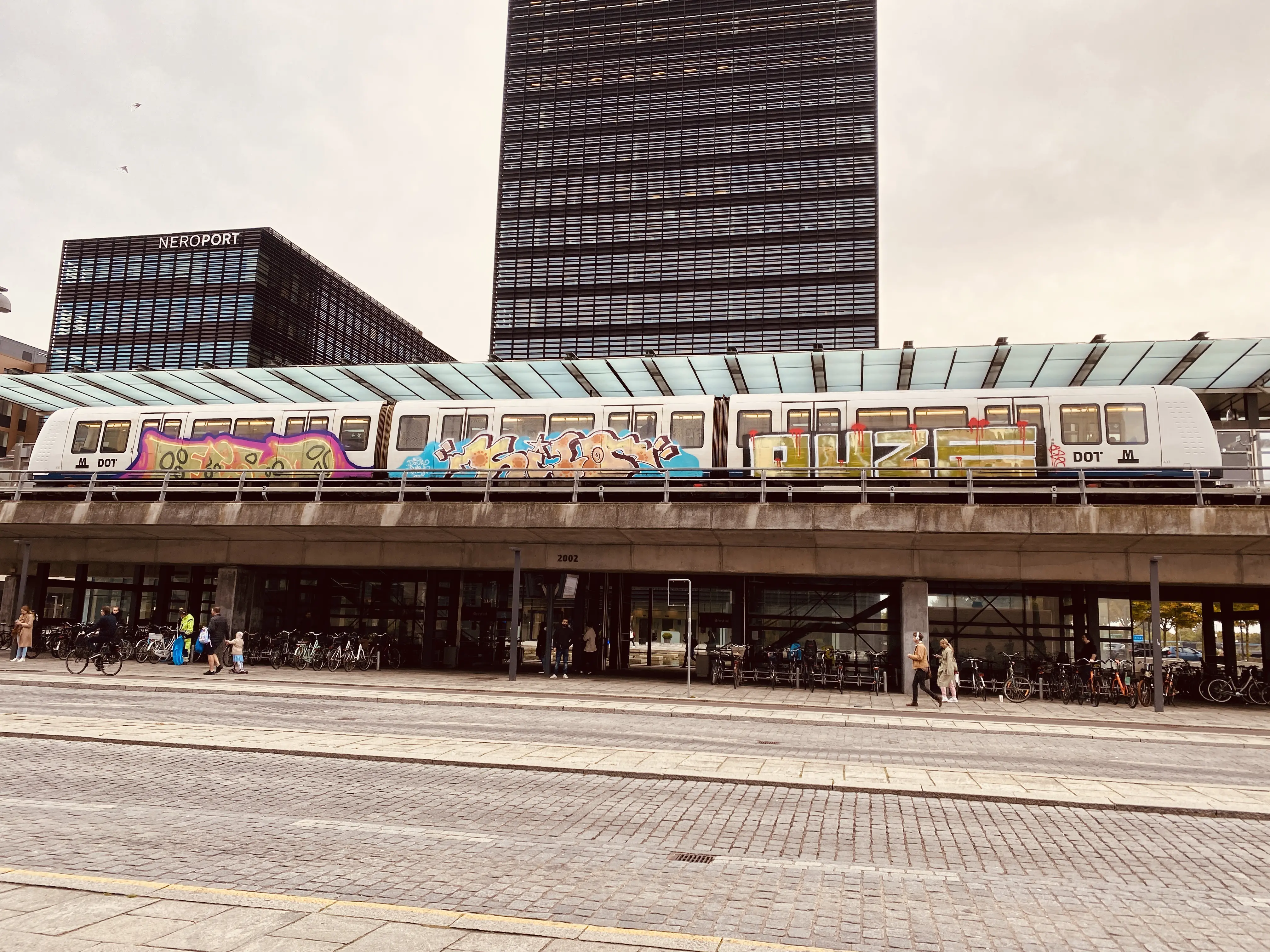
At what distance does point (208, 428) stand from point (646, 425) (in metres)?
15.2

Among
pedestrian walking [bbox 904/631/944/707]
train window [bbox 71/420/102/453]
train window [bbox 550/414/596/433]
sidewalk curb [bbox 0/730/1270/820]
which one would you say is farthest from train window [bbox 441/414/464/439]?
sidewalk curb [bbox 0/730/1270/820]

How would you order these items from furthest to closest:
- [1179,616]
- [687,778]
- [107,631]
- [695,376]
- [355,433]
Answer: [1179,616] → [695,376] → [355,433] → [107,631] → [687,778]

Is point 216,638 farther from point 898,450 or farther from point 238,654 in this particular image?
point 898,450

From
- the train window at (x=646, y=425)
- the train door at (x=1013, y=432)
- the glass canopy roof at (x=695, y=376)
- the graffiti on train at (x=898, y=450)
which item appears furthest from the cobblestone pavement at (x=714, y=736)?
the glass canopy roof at (x=695, y=376)

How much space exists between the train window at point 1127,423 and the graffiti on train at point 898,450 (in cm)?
190

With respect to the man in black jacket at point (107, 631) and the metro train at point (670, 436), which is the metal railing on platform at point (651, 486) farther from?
the man in black jacket at point (107, 631)

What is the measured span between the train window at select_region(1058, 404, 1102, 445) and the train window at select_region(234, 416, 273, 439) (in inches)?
951

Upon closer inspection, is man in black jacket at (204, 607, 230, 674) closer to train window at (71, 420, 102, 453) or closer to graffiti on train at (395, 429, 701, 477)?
graffiti on train at (395, 429, 701, 477)

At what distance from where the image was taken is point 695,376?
32562mm

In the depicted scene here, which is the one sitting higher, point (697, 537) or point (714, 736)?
point (697, 537)

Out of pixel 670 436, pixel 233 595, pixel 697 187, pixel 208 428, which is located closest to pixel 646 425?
pixel 670 436

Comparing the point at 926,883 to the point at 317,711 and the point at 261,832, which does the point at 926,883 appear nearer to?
the point at 261,832

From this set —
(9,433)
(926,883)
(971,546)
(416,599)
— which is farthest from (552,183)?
(926,883)

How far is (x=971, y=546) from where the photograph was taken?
75.0 feet
